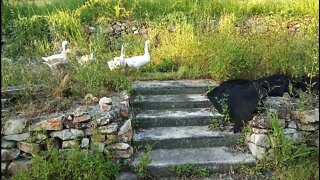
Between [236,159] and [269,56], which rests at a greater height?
[269,56]

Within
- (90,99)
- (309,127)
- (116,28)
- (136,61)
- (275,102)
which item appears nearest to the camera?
(309,127)

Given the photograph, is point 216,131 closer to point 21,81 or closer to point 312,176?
point 312,176

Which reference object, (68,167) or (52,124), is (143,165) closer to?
(68,167)

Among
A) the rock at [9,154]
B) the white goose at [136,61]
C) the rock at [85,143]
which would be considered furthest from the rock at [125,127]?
the white goose at [136,61]

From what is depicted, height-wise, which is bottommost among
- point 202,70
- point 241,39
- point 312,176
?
point 312,176

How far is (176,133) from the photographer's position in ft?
17.6

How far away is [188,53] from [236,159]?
8.95 ft

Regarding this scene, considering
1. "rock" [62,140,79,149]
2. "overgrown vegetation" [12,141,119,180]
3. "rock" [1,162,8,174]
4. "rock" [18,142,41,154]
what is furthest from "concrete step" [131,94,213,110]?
"rock" [1,162,8,174]

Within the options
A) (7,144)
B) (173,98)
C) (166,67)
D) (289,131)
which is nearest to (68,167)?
(7,144)

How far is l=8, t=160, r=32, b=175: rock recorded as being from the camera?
4.69m

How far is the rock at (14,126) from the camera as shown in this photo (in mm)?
4746

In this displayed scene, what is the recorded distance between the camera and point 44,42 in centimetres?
824

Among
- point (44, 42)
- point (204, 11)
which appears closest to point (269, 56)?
point (204, 11)

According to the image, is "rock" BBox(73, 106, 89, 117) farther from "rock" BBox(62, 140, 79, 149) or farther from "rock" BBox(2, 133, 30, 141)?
"rock" BBox(2, 133, 30, 141)
